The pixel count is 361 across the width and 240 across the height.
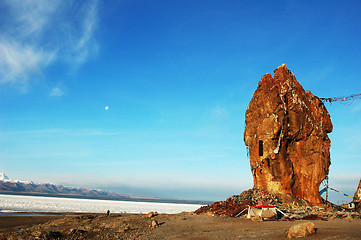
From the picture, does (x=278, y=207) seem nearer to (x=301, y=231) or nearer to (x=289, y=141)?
(x=289, y=141)

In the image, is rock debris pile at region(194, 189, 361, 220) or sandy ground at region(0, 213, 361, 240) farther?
rock debris pile at region(194, 189, 361, 220)

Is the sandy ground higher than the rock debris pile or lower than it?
lower

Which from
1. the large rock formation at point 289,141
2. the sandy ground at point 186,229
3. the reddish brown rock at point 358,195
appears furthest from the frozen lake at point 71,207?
the reddish brown rock at point 358,195

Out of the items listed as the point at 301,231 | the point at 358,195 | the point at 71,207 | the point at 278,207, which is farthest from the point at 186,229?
the point at 71,207

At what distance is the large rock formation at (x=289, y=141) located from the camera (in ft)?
98.5

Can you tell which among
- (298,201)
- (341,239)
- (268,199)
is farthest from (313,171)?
(341,239)

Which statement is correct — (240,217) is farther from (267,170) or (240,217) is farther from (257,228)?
(267,170)

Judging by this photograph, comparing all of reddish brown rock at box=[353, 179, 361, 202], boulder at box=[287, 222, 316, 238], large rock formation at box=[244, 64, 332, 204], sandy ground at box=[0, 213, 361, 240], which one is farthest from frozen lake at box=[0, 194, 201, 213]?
boulder at box=[287, 222, 316, 238]

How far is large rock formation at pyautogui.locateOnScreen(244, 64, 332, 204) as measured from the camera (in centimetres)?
3002

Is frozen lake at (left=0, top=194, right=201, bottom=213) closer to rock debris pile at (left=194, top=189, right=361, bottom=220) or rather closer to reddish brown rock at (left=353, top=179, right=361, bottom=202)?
rock debris pile at (left=194, top=189, right=361, bottom=220)

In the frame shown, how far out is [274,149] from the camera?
98.7 ft

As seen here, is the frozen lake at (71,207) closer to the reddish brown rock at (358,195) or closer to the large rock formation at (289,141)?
the large rock formation at (289,141)

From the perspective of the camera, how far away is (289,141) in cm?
3109

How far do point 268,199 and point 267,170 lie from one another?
14.1 ft
